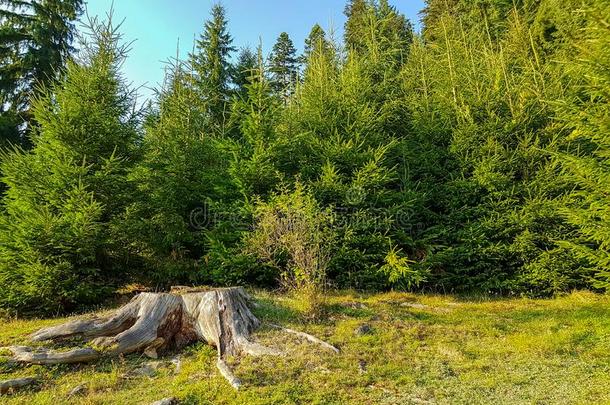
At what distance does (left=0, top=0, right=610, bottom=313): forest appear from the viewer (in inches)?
328

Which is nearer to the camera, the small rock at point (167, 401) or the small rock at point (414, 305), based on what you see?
the small rock at point (167, 401)

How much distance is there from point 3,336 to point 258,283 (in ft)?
18.6

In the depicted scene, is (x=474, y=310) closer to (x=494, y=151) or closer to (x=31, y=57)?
→ (x=494, y=151)

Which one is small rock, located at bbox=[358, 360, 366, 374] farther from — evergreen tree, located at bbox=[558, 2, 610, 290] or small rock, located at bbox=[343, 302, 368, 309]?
evergreen tree, located at bbox=[558, 2, 610, 290]

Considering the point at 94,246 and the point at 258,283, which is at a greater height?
the point at 94,246

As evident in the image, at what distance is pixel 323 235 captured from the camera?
827 cm

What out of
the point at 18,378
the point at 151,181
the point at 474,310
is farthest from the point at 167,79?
the point at 474,310

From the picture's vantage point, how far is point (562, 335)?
6.31 metres

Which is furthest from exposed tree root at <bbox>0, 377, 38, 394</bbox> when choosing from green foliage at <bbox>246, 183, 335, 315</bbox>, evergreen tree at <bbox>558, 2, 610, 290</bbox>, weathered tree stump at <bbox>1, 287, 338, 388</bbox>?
evergreen tree at <bbox>558, 2, 610, 290</bbox>

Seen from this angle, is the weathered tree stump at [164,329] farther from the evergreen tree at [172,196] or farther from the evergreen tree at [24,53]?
the evergreen tree at [24,53]

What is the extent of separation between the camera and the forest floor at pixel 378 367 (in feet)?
14.0

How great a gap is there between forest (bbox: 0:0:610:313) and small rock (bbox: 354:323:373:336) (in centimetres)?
101

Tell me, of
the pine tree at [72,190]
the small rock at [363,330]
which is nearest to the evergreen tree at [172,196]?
the pine tree at [72,190]

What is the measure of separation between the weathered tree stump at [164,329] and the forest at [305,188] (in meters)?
1.56
